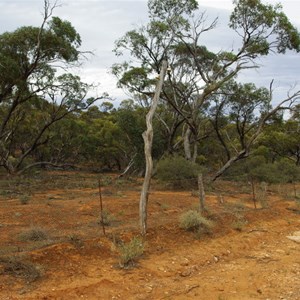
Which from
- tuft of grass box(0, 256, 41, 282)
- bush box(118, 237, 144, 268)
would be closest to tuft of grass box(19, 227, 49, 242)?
tuft of grass box(0, 256, 41, 282)

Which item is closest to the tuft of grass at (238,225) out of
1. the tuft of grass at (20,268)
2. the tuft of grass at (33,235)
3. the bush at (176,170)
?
the tuft of grass at (33,235)

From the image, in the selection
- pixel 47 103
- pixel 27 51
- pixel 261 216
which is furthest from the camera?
pixel 47 103

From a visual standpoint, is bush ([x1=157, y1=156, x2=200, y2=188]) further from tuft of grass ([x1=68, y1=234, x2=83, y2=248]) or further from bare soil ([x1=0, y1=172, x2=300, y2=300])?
tuft of grass ([x1=68, y1=234, x2=83, y2=248])

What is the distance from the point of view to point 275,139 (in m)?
35.5

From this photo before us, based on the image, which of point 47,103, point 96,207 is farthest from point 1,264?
point 47,103

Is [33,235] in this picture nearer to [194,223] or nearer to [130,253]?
Result: [130,253]

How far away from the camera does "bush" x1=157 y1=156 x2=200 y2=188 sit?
68.7 feet

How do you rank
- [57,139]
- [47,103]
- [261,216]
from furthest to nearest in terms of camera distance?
1. [57,139]
2. [47,103]
3. [261,216]

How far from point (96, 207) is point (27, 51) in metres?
9.28

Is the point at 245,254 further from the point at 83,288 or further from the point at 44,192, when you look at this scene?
the point at 44,192

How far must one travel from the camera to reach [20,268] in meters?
7.06

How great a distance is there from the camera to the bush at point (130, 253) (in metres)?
7.81

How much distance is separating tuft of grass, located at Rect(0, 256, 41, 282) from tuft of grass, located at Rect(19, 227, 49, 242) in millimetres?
1802

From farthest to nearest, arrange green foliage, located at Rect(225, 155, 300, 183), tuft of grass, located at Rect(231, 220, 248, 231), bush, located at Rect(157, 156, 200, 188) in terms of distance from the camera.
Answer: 1. green foliage, located at Rect(225, 155, 300, 183)
2. bush, located at Rect(157, 156, 200, 188)
3. tuft of grass, located at Rect(231, 220, 248, 231)
